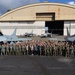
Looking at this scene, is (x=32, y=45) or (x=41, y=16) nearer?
(x=32, y=45)

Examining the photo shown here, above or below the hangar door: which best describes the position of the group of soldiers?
below

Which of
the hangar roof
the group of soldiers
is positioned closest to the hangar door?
the hangar roof

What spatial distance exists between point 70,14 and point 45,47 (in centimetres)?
4444

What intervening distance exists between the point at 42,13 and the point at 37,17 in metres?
1.90

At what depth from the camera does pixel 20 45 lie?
A: 30.3 m

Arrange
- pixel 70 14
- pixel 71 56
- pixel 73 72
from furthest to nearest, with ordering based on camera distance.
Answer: pixel 70 14 < pixel 71 56 < pixel 73 72

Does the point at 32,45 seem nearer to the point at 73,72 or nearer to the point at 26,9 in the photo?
the point at 73,72

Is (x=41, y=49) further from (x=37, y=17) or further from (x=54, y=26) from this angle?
(x=54, y=26)

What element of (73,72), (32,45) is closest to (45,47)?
(32,45)

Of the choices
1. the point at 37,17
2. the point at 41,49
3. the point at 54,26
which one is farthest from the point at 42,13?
the point at 41,49

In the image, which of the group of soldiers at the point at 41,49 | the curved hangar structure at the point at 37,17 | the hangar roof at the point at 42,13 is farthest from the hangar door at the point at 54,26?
the group of soldiers at the point at 41,49

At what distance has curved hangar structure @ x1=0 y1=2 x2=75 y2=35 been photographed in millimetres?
72625

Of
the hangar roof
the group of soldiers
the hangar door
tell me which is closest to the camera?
the group of soldiers

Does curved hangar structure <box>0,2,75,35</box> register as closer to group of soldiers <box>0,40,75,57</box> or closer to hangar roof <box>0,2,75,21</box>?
hangar roof <box>0,2,75,21</box>
